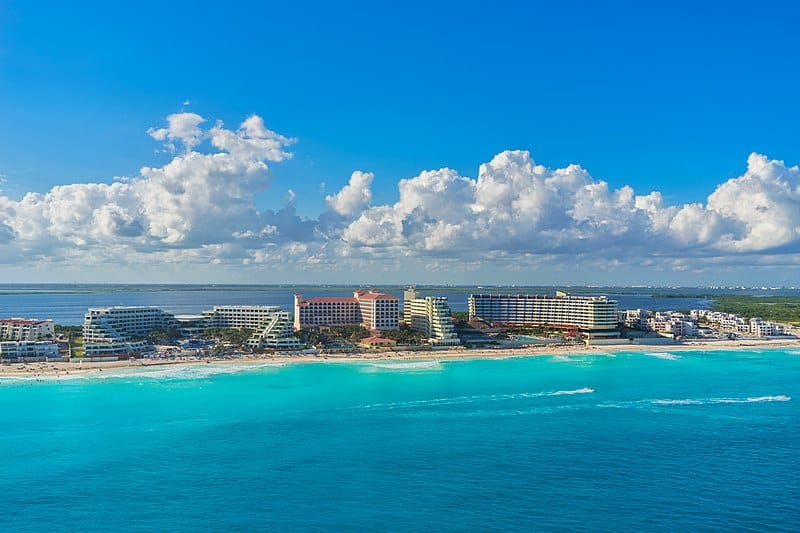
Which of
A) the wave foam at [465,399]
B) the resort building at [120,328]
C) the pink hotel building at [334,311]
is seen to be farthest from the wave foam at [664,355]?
the resort building at [120,328]

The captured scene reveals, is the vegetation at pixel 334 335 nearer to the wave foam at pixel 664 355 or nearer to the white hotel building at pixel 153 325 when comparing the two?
the white hotel building at pixel 153 325

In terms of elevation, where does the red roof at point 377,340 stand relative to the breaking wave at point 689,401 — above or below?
above

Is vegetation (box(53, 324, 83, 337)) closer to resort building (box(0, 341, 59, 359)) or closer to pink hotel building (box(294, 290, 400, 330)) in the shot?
resort building (box(0, 341, 59, 359))

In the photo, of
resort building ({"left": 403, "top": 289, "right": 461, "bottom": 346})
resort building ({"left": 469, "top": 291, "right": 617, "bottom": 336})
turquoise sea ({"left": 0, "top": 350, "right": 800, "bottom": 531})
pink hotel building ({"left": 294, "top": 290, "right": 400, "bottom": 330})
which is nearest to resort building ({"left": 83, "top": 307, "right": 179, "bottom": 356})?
turquoise sea ({"left": 0, "top": 350, "right": 800, "bottom": 531})

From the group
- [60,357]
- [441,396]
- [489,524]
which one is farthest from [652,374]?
[60,357]

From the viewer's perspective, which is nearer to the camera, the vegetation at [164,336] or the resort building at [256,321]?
the resort building at [256,321]

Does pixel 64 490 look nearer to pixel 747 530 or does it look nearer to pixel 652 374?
pixel 747 530

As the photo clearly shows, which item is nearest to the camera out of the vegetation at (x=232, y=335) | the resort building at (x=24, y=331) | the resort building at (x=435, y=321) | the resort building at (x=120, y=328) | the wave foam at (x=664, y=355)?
the resort building at (x=120, y=328)
